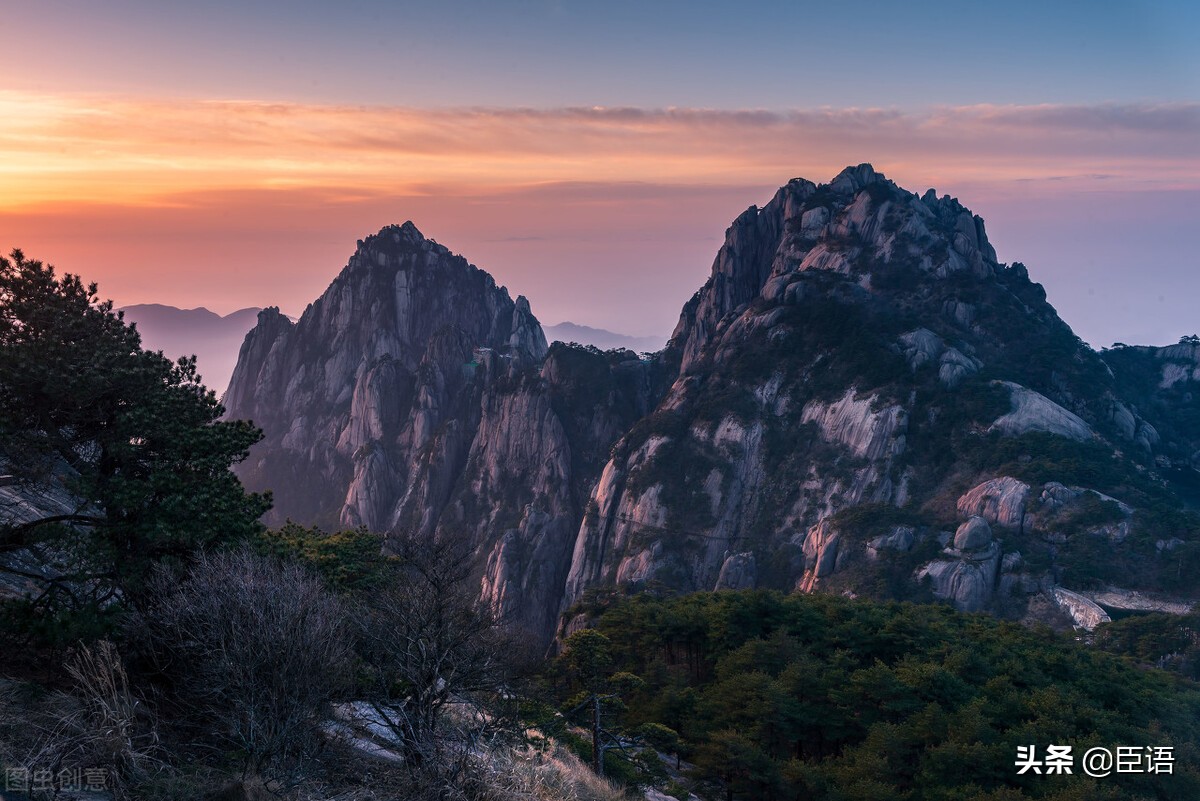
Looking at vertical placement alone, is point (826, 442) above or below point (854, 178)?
below

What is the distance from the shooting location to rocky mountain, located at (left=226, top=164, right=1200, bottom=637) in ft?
302

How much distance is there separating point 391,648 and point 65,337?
14.2 metres

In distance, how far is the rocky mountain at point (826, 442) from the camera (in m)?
92.1

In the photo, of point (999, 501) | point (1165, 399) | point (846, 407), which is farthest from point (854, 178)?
point (999, 501)

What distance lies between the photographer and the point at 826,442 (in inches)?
5015

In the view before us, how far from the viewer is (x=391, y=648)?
76.3 ft

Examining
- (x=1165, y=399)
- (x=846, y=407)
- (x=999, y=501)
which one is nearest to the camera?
(x=999, y=501)

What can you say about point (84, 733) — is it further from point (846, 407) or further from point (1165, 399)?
point (1165, 399)

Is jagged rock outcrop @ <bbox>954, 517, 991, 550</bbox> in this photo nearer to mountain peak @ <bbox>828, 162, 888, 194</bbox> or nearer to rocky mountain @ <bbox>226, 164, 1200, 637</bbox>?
rocky mountain @ <bbox>226, 164, 1200, 637</bbox>

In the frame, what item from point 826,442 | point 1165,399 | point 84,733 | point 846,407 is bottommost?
point 84,733

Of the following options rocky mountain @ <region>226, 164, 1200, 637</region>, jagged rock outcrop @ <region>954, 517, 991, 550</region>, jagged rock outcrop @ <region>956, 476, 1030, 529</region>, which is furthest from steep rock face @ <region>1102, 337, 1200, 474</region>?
jagged rock outcrop @ <region>954, 517, 991, 550</region>

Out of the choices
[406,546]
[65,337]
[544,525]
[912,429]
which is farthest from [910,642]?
[544,525]

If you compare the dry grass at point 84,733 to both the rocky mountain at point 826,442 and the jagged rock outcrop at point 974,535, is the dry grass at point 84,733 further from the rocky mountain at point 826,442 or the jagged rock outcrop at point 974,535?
the jagged rock outcrop at point 974,535

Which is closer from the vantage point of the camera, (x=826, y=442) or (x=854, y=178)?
(x=826, y=442)
